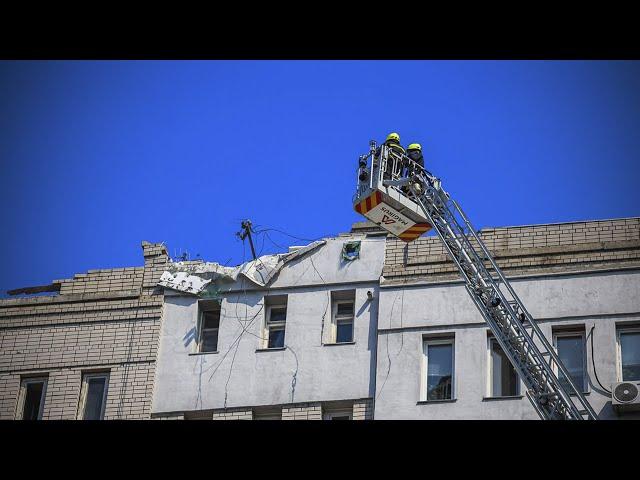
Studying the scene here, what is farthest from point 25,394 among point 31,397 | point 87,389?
point 87,389

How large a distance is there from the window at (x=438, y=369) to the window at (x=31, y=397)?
762cm

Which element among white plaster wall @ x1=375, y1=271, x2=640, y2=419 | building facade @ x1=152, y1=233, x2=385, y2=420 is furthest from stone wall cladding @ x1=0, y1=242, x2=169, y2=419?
white plaster wall @ x1=375, y1=271, x2=640, y2=419

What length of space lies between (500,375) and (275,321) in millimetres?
4663

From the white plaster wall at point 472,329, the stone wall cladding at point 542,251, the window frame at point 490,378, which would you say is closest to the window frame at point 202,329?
the white plaster wall at point 472,329

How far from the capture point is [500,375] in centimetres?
2542

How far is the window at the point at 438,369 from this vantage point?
25609mm

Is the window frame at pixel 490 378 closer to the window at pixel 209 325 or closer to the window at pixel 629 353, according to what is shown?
the window at pixel 629 353

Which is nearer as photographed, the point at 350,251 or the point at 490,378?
the point at 490,378

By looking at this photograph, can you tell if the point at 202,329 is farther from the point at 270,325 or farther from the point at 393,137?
the point at 393,137

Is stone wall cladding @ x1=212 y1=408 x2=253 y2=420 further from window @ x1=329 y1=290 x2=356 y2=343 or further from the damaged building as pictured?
window @ x1=329 y1=290 x2=356 y2=343

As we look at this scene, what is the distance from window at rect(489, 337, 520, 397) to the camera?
25.2 meters

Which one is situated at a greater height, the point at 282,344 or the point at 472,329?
the point at 472,329

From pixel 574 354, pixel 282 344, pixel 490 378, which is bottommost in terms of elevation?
pixel 490 378
